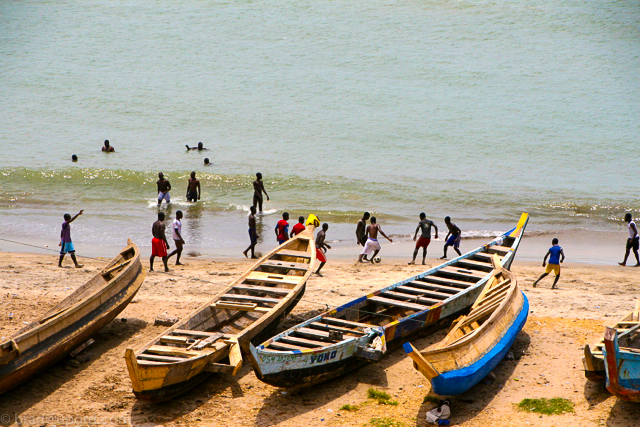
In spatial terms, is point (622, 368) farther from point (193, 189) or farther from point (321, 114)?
point (321, 114)

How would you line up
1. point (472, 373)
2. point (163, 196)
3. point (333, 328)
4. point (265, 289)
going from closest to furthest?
point (472, 373) → point (333, 328) → point (265, 289) → point (163, 196)

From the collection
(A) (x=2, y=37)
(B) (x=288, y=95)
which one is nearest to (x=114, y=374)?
(B) (x=288, y=95)

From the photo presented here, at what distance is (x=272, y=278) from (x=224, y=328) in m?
1.37

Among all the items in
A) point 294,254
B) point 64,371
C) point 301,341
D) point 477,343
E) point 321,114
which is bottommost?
point 64,371

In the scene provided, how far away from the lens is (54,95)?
40438mm

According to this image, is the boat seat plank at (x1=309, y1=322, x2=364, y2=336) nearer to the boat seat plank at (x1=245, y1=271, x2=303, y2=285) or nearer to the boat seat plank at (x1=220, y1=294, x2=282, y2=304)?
the boat seat plank at (x1=220, y1=294, x2=282, y2=304)

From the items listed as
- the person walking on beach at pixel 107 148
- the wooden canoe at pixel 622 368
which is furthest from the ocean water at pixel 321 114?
the wooden canoe at pixel 622 368

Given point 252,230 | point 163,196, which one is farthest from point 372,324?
point 163,196

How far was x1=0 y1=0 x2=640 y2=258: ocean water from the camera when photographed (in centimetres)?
2312

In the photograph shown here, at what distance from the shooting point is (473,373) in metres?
8.23

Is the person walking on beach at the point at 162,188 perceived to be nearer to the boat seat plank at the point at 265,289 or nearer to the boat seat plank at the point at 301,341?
the boat seat plank at the point at 265,289

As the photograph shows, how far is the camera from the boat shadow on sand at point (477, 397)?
8180 millimetres

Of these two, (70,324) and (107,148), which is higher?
(107,148)

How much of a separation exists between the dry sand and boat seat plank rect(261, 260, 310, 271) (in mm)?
850
